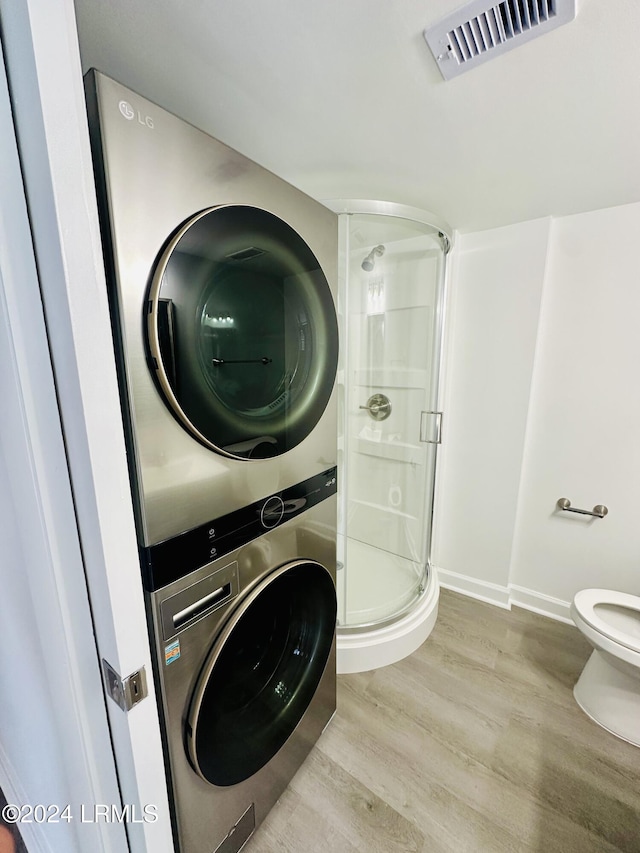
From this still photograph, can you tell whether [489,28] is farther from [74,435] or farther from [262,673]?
[262,673]

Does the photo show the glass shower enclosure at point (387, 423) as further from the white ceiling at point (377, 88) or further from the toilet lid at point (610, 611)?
the toilet lid at point (610, 611)

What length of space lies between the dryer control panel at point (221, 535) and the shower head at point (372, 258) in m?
1.25

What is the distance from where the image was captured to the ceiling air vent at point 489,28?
70 cm

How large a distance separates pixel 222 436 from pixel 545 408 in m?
1.85

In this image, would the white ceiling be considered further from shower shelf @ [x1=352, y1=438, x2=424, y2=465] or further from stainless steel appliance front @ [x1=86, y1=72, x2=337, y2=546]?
shower shelf @ [x1=352, y1=438, x2=424, y2=465]

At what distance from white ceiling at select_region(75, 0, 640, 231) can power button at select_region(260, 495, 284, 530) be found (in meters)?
1.09

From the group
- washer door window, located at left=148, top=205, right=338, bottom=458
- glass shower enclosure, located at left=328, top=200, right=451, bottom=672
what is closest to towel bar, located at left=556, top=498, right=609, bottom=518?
glass shower enclosure, located at left=328, top=200, right=451, bottom=672

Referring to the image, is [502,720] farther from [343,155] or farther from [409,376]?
[343,155]

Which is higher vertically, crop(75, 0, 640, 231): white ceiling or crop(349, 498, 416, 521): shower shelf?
crop(75, 0, 640, 231): white ceiling

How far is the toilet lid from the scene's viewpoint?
4.71 feet

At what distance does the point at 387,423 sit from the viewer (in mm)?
2172

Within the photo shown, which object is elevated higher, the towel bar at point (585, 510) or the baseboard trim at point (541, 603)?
the towel bar at point (585, 510)

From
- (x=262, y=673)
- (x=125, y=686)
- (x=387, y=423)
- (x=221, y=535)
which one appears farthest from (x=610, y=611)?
(x=125, y=686)

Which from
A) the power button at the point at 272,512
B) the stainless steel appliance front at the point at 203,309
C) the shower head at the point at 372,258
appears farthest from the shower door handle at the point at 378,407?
the power button at the point at 272,512
